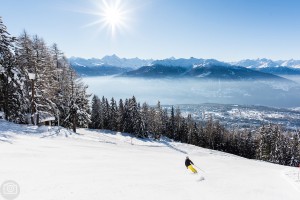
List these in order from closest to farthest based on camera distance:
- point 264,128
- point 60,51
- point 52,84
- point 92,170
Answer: point 92,170, point 52,84, point 60,51, point 264,128

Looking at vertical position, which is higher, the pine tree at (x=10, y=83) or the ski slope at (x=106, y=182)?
the pine tree at (x=10, y=83)

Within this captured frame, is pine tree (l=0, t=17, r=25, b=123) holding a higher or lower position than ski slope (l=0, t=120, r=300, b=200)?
higher

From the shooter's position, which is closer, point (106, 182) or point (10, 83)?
point (106, 182)

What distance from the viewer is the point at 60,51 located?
51219 millimetres

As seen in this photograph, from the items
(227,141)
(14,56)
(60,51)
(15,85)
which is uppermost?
(60,51)

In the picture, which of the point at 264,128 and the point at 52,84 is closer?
the point at 52,84

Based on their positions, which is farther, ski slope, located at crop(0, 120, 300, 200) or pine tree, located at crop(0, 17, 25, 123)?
pine tree, located at crop(0, 17, 25, 123)

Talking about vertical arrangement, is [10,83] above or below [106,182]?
above

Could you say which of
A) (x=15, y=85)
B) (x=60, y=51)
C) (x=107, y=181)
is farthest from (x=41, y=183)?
(x=60, y=51)

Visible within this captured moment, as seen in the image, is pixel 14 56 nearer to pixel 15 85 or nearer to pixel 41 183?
pixel 15 85

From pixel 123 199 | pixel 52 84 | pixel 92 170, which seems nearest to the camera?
pixel 123 199

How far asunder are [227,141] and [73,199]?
94216mm

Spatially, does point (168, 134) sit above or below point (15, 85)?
below

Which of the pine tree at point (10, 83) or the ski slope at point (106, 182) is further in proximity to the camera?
the pine tree at point (10, 83)
